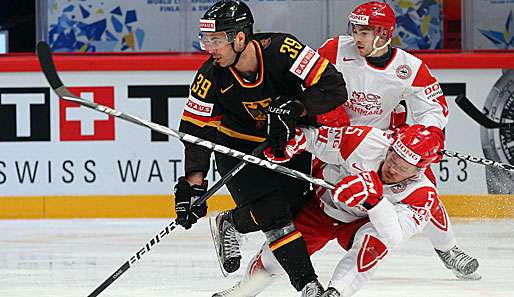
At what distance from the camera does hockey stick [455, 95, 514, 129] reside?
18.2ft

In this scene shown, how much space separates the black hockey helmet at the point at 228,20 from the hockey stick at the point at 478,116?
6.02 ft

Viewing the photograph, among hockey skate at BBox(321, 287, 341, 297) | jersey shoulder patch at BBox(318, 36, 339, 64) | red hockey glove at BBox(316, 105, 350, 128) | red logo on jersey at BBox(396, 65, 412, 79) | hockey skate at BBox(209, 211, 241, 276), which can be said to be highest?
jersey shoulder patch at BBox(318, 36, 339, 64)

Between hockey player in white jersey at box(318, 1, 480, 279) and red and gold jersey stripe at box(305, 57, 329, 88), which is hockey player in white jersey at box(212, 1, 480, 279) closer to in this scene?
hockey player in white jersey at box(318, 1, 480, 279)

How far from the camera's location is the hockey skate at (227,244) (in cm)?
432

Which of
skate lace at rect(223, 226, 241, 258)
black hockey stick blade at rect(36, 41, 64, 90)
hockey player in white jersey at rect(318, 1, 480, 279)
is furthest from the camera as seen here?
hockey player in white jersey at rect(318, 1, 480, 279)

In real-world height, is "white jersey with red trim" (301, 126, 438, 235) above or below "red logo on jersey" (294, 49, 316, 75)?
below

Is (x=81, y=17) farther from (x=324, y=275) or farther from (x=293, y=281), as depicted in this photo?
(x=293, y=281)

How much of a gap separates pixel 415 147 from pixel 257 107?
491 mm

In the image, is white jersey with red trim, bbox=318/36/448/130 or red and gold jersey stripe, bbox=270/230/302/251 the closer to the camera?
red and gold jersey stripe, bbox=270/230/302/251

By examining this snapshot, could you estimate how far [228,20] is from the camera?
143 inches

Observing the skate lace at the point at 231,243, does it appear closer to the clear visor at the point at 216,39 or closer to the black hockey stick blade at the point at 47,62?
the clear visor at the point at 216,39

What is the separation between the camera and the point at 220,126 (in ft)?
12.9

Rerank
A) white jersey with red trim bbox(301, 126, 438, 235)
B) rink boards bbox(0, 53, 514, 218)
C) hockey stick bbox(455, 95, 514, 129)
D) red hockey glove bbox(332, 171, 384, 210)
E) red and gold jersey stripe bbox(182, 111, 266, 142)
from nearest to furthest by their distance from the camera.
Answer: red hockey glove bbox(332, 171, 384, 210) → white jersey with red trim bbox(301, 126, 438, 235) → red and gold jersey stripe bbox(182, 111, 266, 142) → hockey stick bbox(455, 95, 514, 129) → rink boards bbox(0, 53, 514, 218)

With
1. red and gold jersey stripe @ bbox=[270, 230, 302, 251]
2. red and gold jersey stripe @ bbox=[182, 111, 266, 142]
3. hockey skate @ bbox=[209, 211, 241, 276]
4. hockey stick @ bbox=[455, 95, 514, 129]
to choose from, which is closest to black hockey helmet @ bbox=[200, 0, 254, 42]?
red and gold jersey stripe @ bbox=[182, 111, 266, 142]
